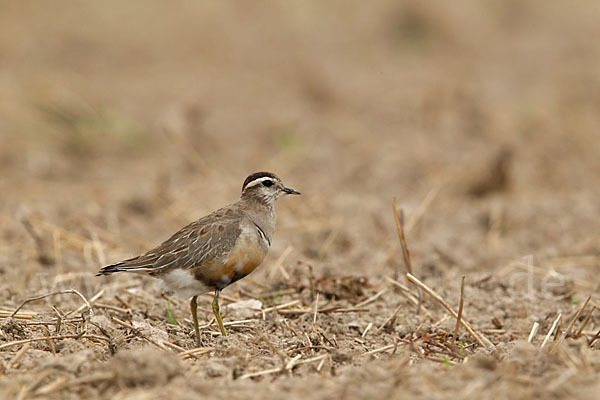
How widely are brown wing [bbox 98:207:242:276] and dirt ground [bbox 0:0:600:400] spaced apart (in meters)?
0.37

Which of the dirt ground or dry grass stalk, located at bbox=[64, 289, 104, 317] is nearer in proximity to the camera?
the dirt ground

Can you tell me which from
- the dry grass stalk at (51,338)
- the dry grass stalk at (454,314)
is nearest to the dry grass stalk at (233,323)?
the dry grass stalk at (51,338)

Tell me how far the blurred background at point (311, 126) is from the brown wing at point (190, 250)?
5.27ft

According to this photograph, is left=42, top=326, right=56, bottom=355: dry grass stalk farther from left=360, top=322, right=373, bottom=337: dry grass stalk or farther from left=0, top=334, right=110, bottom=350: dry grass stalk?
left=360, top=322, right=373, bottom=337: dry grass stalk

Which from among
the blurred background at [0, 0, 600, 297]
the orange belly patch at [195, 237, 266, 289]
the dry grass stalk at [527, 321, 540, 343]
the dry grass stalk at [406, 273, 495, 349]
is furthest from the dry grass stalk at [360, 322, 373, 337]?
the blurred background at [0, 0, 600, 297]

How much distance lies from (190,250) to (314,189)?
15.7 feet

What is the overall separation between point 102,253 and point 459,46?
1153cm

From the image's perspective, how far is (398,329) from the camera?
5211 mm

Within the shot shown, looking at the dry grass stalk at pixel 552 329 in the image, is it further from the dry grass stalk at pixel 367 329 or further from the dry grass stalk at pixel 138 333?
the dry grass stalk at pixel 138 333

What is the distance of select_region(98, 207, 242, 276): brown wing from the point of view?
477 cm

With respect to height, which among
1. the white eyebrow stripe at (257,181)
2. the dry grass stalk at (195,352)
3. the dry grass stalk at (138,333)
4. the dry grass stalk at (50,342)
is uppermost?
the white eyebrow stripe at (257,181)

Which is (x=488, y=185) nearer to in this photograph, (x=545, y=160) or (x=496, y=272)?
(x=545, y=160)

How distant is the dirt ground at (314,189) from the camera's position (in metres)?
4.07

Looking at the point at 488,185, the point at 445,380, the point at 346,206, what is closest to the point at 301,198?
the point at 346,206
